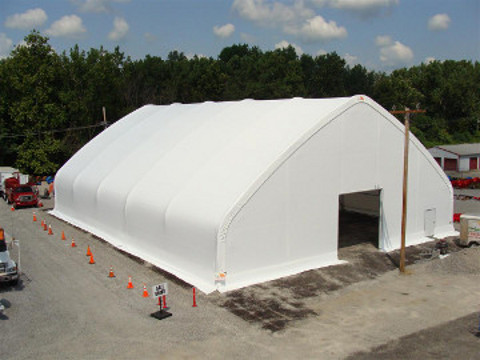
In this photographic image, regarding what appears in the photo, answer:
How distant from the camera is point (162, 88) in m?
80.5

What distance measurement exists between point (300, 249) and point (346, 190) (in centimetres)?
376

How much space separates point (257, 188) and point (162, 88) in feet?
212

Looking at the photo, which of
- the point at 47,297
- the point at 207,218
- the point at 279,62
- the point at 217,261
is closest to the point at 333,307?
the point at 217,261

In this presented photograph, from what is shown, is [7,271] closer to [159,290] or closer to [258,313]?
[159,290]

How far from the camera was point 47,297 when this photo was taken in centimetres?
1805

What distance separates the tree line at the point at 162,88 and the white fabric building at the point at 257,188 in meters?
26.0

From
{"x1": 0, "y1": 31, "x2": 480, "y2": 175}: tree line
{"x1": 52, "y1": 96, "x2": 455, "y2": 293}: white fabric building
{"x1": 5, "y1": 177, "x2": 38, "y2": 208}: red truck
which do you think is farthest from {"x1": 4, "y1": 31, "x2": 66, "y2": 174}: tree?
{"x1": 52, "y1": 96, "x2": 455, "y2": 293}: white fabric building

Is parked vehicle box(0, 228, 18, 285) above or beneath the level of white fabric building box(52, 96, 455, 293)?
beneath

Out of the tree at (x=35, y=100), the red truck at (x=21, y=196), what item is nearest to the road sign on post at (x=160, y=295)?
the red truck at (x=21, y=196)

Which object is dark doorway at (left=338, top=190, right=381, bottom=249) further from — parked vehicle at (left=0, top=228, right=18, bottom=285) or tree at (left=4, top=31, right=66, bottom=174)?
tree at (left=4, top=31, right=66, bottom=174)

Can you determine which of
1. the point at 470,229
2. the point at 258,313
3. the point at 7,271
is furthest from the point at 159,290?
the point at 470,229

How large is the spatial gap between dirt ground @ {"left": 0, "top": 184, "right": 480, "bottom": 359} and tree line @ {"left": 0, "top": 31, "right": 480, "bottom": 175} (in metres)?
31.8

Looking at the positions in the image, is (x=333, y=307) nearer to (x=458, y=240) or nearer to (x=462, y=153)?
(x=458, y=240)

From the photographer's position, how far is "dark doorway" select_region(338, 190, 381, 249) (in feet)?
85.6
